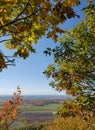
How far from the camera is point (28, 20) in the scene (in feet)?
13.3

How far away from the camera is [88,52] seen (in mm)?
16250

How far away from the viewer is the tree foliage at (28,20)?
12.4 feet

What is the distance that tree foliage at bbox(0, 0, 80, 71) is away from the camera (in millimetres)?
3780

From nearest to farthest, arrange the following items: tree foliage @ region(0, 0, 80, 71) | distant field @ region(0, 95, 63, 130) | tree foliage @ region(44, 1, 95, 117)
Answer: tree foliage @ region(0, 0, 80, 71) < tree foliage @ region(44, 1, 95, 117) < distant field @ region(0, 95, 63, 130)

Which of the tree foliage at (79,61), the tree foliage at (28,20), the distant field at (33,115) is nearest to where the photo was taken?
the tree foliage at (28,20)

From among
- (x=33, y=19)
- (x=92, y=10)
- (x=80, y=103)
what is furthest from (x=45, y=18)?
(x=92, y=10)

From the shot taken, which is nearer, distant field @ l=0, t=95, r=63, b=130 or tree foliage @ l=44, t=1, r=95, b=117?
tree foliage @ l=44, t=1, r=95, b=117

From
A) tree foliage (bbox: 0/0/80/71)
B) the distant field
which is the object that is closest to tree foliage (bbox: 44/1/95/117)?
the distant field

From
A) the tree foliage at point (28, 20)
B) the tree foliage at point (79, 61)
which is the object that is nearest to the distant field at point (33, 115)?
the tree foliage at point (79, 61)

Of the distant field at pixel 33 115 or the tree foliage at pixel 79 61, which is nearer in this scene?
the tree foliage at pixel 79 61

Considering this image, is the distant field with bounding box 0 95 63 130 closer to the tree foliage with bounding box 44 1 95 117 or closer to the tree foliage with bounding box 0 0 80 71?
the tree foliage with bounding box 44 1 95 117

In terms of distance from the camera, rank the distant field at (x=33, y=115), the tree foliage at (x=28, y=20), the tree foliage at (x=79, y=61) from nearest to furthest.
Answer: the tree foliage at (x=28, y=20), the tree foliage at (x=79, y=61), the distant field at (x=33, y=115)

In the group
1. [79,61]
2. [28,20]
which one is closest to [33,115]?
[79,61]

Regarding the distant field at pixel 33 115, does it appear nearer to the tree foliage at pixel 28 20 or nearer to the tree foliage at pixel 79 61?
the tree foliage at pixel 79 61
